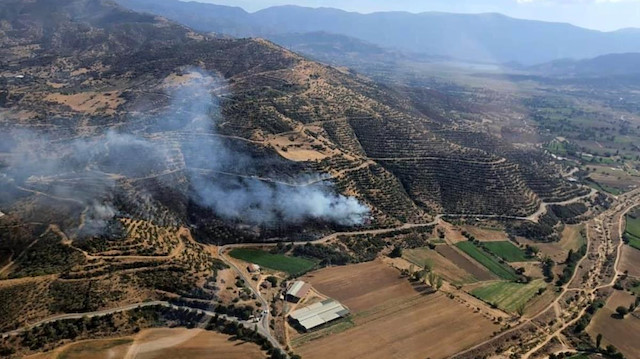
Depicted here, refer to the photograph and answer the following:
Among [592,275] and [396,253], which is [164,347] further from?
[592,275]

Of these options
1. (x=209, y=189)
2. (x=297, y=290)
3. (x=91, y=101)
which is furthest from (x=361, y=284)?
(x=91, y=101)

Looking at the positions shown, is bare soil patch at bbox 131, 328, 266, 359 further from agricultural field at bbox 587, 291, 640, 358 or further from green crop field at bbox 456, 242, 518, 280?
agricultural field at bbox 587, 291, 640, 358

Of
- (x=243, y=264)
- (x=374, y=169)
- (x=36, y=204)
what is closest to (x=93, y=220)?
(x=36, y=204)

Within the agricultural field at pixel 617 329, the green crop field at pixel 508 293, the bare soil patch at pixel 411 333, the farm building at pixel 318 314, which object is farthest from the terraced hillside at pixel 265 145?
the agricultural field at pixel 617 329

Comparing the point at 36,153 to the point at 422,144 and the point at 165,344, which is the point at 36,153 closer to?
the point at 165,344

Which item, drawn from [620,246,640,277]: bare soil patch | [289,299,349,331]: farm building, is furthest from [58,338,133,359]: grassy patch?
[620,246,640,277]: bare soil patch

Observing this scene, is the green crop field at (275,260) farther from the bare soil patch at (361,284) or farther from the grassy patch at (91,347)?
the grassy patch at (91,347)

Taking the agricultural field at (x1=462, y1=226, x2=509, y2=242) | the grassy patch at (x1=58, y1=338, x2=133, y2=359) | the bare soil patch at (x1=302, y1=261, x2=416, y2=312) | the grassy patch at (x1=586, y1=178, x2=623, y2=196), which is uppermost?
the grassy patch at (x1=586, y1=178, x2=623, y2=196)
